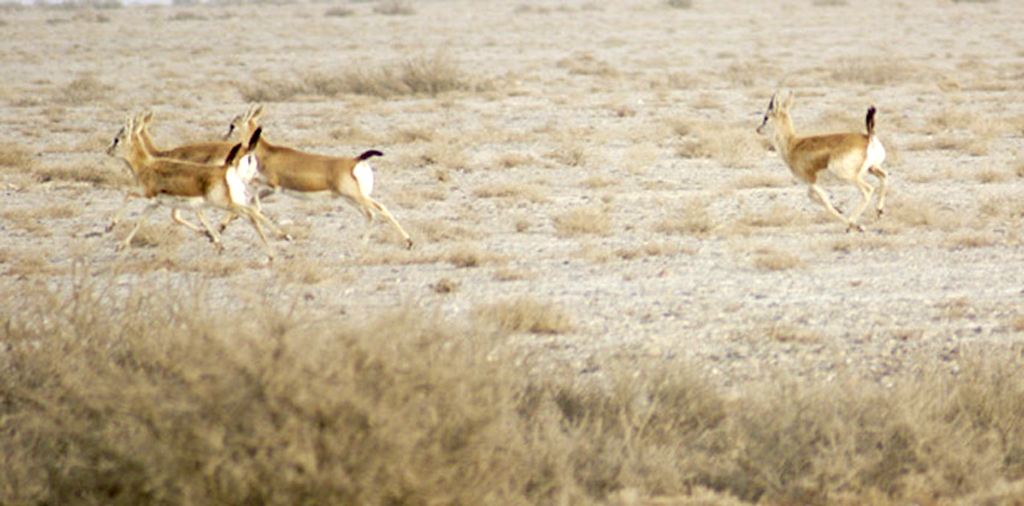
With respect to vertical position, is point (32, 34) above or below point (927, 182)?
below

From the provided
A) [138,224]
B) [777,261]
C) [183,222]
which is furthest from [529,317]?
[183,222]

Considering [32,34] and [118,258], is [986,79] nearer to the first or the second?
[118,258]

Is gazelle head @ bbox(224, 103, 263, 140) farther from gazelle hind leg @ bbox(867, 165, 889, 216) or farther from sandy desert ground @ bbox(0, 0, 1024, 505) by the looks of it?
gazelle hind leg @ bbox(867, 165, 889, 216)

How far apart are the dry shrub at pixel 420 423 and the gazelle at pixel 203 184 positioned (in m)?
4.57

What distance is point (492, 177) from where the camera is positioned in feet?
53.2

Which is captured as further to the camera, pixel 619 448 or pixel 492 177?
pixel 492 177

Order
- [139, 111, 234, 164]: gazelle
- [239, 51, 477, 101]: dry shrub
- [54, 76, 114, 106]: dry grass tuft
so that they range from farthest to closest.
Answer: [54, 76, 114, 106]: dry grass tuft, [239, 51, 477, 101]: dry shrub, [139, 111, 234, 164]: gazelle

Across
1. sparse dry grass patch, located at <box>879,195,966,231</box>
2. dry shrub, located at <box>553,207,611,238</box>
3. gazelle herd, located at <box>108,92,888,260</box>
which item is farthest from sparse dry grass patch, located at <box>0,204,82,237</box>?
sparse dry grass patch, located at <box>879,195,966,231</box>

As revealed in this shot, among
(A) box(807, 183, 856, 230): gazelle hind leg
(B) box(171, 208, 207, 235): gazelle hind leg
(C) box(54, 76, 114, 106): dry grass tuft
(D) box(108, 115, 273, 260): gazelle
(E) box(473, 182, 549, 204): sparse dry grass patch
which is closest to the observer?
(D) box(108, 115, 273, 260): gazelle

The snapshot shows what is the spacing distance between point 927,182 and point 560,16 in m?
46.8

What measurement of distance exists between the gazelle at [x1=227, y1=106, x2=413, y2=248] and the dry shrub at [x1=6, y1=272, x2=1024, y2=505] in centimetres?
507

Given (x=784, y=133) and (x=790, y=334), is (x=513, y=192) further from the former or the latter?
(x=790, y=334)

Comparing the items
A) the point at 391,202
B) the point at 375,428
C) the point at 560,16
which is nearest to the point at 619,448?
the point at 375,428

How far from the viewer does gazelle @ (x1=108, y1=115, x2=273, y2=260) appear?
10.4 m
